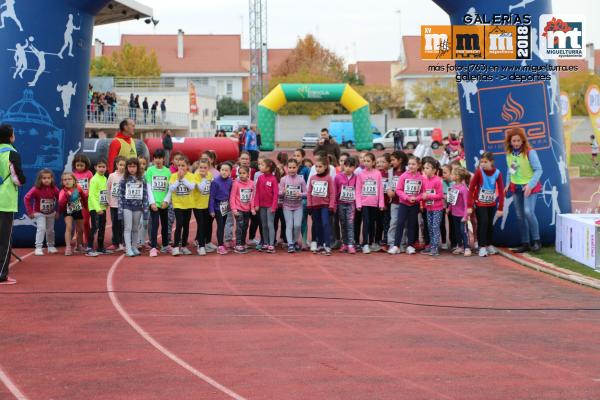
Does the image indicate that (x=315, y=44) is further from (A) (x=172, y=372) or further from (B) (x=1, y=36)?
(A) (x=172, y=372)

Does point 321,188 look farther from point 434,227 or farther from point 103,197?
point 103,197

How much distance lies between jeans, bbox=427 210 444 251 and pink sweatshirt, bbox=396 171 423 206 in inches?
13.1

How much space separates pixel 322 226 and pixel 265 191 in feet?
3.70

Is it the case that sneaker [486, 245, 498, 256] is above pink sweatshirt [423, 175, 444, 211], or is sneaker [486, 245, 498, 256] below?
below

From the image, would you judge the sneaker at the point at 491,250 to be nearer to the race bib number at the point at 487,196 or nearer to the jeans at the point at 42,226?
the race bib number at the point at 487,196

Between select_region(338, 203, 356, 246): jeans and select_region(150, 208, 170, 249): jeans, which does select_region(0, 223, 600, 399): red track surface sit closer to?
select_region(150, 208, 170, 249): jeans

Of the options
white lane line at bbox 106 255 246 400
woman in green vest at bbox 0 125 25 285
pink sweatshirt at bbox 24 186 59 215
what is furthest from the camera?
pink sweatshirt at bbox 24 186 59 215

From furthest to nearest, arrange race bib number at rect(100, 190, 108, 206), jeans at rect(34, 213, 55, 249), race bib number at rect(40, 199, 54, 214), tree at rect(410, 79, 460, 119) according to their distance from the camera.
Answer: tree at rect(410, 79, 460, 119) → race bib number at rect(100, 190, 108, 206) → jeans at rect(34, 213, 55, 249) → race bib number at rect(40, 199, 54, 214)

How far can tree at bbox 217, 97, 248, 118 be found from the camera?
102000mm

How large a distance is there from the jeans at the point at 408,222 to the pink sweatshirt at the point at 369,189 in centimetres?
38

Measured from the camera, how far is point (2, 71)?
14586 millimetres

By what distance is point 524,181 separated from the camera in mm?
14805

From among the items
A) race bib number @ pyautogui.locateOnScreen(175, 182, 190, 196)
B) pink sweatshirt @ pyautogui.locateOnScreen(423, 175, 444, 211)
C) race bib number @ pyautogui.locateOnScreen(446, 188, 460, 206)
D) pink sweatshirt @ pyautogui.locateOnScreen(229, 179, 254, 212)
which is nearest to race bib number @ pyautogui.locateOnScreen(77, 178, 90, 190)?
race bib number @ pyautogui.locateOnScreen(175, 182, 190, 196)

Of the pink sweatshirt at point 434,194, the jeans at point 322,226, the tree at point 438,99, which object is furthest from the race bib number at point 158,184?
the tree at point 438,99
